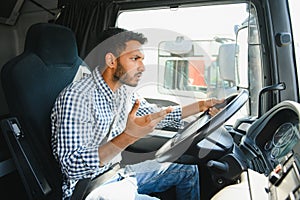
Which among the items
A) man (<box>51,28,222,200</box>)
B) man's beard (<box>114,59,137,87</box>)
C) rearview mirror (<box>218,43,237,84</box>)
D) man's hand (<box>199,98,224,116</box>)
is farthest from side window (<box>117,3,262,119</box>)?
man's beard (<box>114,59,137,87</box>)

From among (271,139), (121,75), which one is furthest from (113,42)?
(271,139)

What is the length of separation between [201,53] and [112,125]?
815 mm

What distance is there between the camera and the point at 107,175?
1286mm

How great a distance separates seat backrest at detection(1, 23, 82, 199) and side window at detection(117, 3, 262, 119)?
0.58 meters

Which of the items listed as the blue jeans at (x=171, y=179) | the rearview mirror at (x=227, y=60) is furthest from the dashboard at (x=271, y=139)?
the rearview mirror at (x=227, y=60)

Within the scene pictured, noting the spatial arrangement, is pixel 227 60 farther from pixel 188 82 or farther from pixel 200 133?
pixel 200 133

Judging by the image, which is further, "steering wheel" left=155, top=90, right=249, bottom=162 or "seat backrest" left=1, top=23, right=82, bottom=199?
"seat backrest" left=1, top=23, right=82, bottom=199

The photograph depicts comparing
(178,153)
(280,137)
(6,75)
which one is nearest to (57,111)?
(6,75)

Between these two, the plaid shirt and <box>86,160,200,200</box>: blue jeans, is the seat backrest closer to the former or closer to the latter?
the plaid shirt

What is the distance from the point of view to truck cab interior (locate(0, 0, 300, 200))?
1.15 m

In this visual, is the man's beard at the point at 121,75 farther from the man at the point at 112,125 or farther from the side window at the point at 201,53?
the side window at the point at 201,53

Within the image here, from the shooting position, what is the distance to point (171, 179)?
4.95ft

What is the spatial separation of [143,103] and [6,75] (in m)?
0.75

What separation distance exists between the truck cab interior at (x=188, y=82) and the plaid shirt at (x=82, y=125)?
0.08 meters
